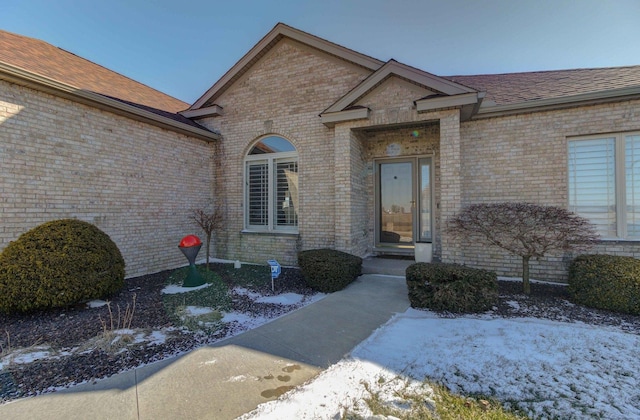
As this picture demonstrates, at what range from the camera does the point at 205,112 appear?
8.83 metres

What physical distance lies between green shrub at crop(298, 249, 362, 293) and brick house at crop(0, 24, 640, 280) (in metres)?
1.04

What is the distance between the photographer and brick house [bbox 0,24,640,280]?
5625 millimetres

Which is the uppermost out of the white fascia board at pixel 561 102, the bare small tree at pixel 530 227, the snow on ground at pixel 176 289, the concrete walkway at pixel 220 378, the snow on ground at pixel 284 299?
the white fascia board at pixel 561 102

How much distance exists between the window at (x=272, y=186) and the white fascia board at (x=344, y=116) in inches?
56.0

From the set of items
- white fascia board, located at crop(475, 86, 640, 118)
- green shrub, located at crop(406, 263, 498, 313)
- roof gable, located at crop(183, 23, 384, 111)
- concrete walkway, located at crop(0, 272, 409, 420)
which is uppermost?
roof gable, located at crop(183, 23, 384, 111)

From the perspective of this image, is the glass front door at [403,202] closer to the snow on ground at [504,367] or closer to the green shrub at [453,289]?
the green shrub at [453,289]

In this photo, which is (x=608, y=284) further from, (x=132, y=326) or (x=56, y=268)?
(x=56, y=268)

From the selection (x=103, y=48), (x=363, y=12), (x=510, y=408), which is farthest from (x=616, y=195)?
(x=103, y=48)

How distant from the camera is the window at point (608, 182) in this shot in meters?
5.77

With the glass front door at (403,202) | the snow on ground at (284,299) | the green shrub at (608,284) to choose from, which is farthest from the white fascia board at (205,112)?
the green shrub at (608,284)

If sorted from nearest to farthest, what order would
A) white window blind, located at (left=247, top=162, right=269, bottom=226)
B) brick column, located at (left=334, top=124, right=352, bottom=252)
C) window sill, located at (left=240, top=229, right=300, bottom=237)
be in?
brick column, located at (left=334, top=124, right=352, bottom=252) → window sill, located at (left=240, top=229, right=300, bottom=237) → white window blind, located at (left=247, top=162, right=269, bottom=226)

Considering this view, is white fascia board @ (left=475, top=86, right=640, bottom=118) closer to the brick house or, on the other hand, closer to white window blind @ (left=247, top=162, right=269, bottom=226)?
the brick house

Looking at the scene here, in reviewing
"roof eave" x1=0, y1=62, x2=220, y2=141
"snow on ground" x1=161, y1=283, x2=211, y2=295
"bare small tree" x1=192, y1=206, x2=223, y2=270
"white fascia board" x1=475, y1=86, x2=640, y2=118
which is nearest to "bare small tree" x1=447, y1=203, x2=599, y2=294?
"white fascia board" x1=475, y1=86, x2=640, y2=118

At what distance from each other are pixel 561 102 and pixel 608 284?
3603 millimetres
